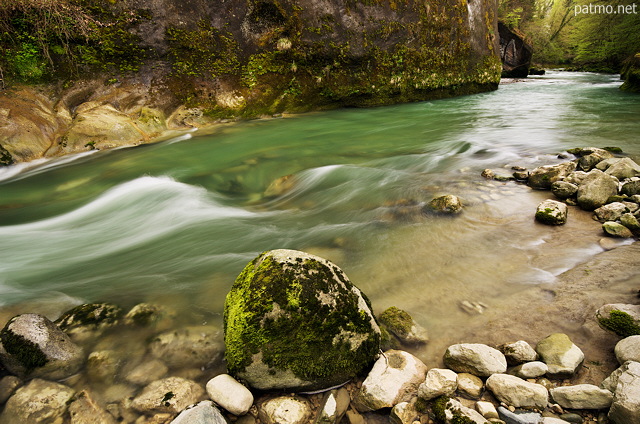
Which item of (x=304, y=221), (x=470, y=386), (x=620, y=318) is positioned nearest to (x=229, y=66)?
(x=304, y=221)

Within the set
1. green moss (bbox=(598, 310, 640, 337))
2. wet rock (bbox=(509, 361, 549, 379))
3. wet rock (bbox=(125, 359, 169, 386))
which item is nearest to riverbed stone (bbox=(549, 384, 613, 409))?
wet rock (bbox=(509, 361, 549, 379))

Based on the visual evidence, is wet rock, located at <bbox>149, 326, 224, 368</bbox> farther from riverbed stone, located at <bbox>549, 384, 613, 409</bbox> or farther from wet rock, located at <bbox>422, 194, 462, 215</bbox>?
wet rock, located at <bbox>422, 194, 462, 215</bbox>

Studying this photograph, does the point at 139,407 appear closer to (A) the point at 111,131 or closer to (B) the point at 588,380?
(B) the point at 588,380

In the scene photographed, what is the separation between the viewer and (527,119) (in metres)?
10.5

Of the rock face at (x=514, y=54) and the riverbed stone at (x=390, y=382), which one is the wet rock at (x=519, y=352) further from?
the rock face at (x=514, y=54)

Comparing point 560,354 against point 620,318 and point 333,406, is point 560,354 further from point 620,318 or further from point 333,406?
point 333,406

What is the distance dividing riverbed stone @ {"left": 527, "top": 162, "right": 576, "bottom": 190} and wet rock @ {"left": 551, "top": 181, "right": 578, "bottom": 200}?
13.3 inches

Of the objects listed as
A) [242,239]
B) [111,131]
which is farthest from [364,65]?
[242,239]

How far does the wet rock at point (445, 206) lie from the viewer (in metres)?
4.50

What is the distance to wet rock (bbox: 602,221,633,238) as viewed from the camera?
359 centimetres

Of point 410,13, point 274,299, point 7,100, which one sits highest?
point 410,13

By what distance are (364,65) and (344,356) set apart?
1225cm

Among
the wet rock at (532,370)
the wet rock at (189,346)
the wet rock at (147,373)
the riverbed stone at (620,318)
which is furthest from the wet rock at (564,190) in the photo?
the wet rock at (147,373)

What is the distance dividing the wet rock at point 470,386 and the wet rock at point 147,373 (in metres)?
2.01
